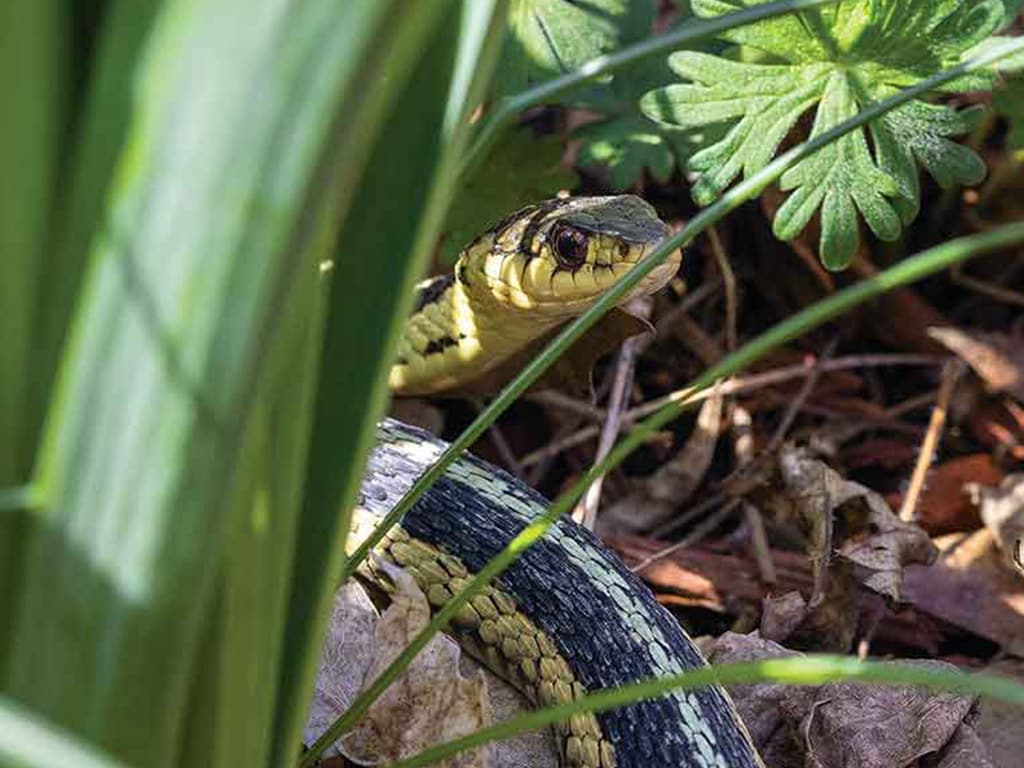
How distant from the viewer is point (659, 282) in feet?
6.13

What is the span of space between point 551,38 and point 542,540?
25.0 inches

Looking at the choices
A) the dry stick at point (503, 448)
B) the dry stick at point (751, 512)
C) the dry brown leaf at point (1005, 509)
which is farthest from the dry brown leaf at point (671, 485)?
the dry brown leaf at point (1005, 509)

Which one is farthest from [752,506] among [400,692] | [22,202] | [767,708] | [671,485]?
[22,202]

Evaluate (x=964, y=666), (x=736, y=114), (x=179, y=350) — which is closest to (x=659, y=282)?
(x=736, y=114)

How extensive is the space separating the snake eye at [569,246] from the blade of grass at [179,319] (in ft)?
4.52

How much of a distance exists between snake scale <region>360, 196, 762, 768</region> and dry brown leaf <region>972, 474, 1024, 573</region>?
61 cm

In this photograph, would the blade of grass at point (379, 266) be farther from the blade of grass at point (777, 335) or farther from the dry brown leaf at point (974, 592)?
the dry brown leaf at point (974, 592)

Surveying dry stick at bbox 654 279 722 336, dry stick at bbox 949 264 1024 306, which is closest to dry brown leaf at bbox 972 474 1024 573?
dry stick at bbox 949 264 1024 306

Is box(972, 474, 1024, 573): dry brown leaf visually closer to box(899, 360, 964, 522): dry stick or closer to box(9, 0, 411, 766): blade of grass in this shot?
box(899, 360, 964, 522): dry stick

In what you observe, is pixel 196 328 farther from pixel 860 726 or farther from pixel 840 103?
pixel 840 103

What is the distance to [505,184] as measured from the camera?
6.97 feet

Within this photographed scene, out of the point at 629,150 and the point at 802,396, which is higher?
the point at 629,150

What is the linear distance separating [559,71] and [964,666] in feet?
2.95

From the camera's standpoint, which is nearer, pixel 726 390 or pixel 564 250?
pixel 564 250
